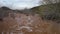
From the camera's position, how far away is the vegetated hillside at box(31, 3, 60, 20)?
6.79ft

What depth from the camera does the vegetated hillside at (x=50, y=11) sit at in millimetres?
2070

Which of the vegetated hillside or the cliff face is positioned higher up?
the vegetated hillside

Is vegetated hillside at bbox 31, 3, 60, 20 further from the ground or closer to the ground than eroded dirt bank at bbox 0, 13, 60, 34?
further from the ground

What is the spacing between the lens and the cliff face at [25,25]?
1.96 m

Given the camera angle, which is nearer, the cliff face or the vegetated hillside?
the cliff face

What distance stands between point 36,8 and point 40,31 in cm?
38

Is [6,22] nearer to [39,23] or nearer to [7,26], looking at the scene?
[7,26]

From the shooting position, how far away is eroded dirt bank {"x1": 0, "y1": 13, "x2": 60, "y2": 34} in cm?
196

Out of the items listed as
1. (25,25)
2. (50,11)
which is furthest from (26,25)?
(50,11)

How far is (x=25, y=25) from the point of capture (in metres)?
2.06

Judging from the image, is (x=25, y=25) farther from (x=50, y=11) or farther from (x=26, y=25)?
(x=50, y=11)

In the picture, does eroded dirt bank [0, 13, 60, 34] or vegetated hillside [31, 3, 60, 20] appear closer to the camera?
eroded dirt bank [0, 13, 60, 34]

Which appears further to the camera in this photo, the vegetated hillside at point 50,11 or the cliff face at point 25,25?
the vegetated hillside at point 50,11

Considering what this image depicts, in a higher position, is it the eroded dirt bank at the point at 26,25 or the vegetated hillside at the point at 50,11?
the vegetated hillside at the point at 50,11
